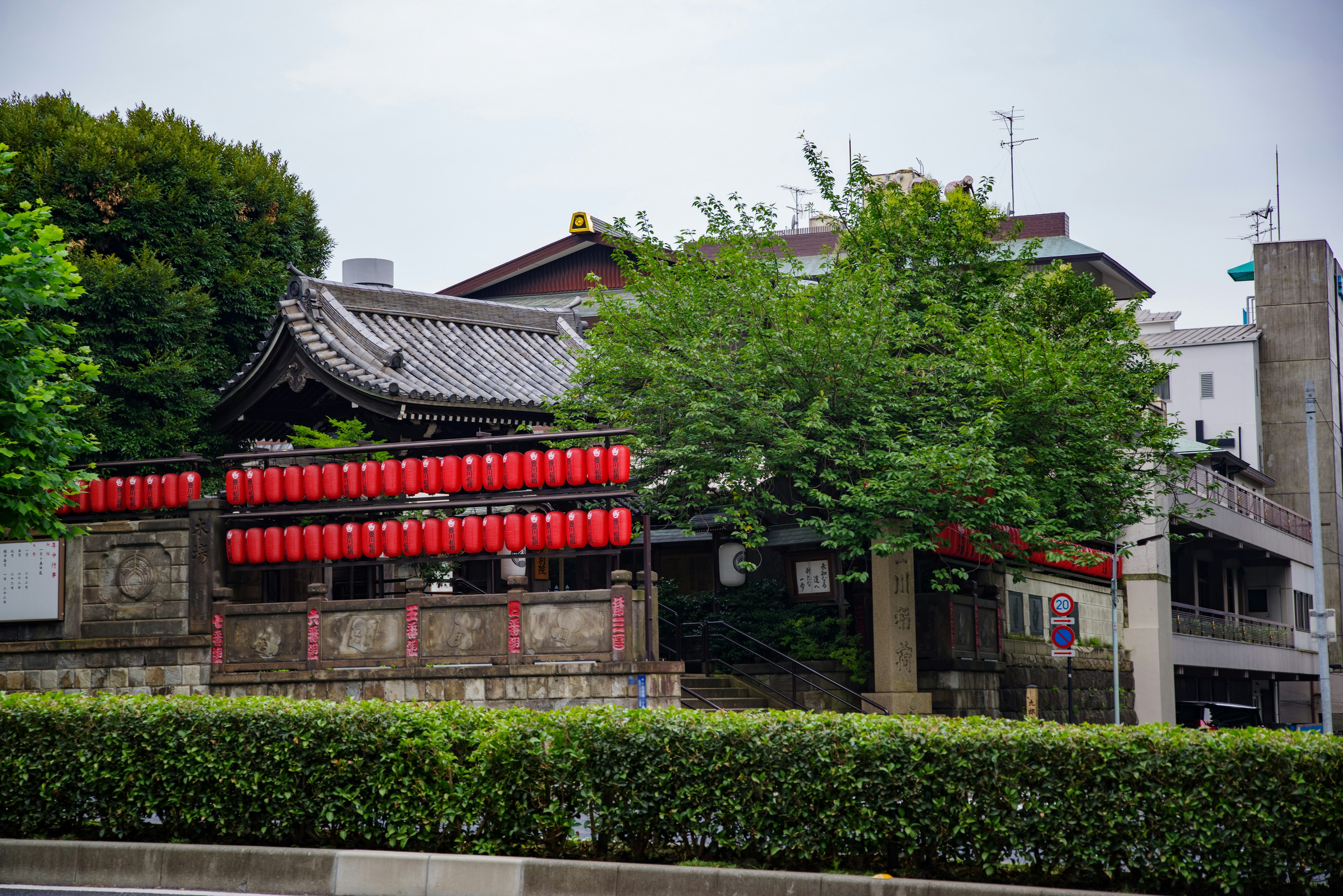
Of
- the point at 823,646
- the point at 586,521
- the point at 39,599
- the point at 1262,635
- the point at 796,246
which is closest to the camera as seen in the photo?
the point at 586,521

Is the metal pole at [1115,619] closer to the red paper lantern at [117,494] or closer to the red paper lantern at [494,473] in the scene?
the red paper lantern at [494,473]

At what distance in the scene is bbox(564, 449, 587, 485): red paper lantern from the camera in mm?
17516

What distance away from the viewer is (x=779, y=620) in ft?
82.3

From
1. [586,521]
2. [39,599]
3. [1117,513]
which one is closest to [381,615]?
[586,521]

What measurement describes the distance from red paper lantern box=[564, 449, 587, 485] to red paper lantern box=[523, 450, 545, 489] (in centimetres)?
38

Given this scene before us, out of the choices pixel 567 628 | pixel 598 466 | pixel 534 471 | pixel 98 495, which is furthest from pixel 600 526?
pixel 98 495

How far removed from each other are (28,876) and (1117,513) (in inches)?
799

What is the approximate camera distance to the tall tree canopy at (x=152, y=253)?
2323cm

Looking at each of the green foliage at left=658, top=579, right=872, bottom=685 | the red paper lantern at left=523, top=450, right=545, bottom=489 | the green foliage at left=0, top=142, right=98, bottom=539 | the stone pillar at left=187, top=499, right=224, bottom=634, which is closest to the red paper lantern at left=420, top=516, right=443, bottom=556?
the red paper lantern at left=523, top=450, right=545, bottom=489

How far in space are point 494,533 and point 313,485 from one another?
299 cm

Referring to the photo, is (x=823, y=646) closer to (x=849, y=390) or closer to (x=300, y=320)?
(x=849, y=390)

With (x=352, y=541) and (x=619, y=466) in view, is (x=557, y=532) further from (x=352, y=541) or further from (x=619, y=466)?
(x=352, y=541)

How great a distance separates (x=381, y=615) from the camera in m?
17.5

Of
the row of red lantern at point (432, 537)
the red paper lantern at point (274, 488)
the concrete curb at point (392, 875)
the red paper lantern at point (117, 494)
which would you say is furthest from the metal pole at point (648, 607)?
the red paper lantern at point (117, 494)
